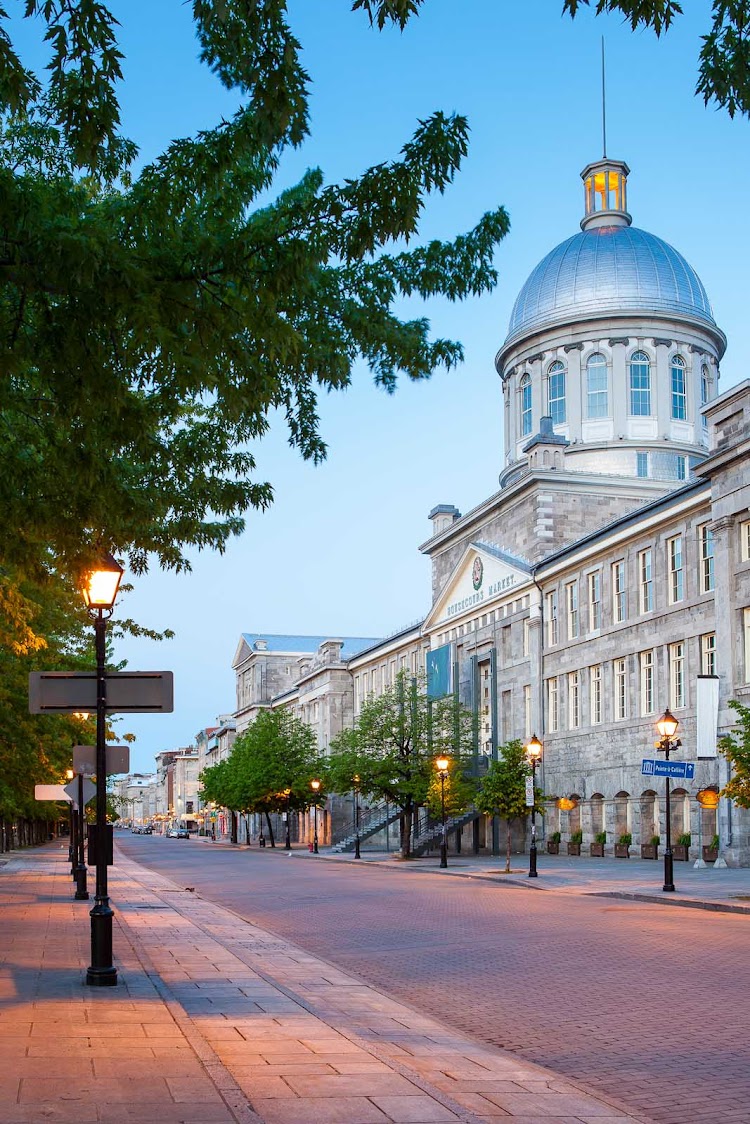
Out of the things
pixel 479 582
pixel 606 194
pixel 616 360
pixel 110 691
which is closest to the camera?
pixel 110 691

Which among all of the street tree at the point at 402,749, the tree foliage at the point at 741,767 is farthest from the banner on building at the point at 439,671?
the tree foliage at the point at 741,767

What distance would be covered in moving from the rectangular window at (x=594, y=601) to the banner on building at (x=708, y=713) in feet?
39.2

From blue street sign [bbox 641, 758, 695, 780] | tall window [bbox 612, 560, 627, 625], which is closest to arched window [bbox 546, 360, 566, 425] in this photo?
tall window [bbox 612, 560, 627, 625]

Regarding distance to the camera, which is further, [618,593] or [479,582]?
[479,582]

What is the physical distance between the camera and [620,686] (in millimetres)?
49312

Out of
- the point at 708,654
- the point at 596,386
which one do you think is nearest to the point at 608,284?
the point at 596,386

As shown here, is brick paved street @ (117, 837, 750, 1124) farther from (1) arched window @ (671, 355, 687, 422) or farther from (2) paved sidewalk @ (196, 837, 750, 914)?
(1) arched window @ (671, 355, 687, 422)

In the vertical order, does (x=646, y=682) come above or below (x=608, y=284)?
below

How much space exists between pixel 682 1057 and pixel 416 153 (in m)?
6.74

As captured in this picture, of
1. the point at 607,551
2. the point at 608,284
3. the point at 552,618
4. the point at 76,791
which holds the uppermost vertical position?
the point at 608,284

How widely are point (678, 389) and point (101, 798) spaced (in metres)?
61.2

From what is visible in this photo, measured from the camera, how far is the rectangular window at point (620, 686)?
1928 inches

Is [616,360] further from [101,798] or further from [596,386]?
[101,798]

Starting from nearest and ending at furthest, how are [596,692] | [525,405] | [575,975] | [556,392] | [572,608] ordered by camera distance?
[575,975] → [596,692] → [572,608] → [556,392] → [525,405]
